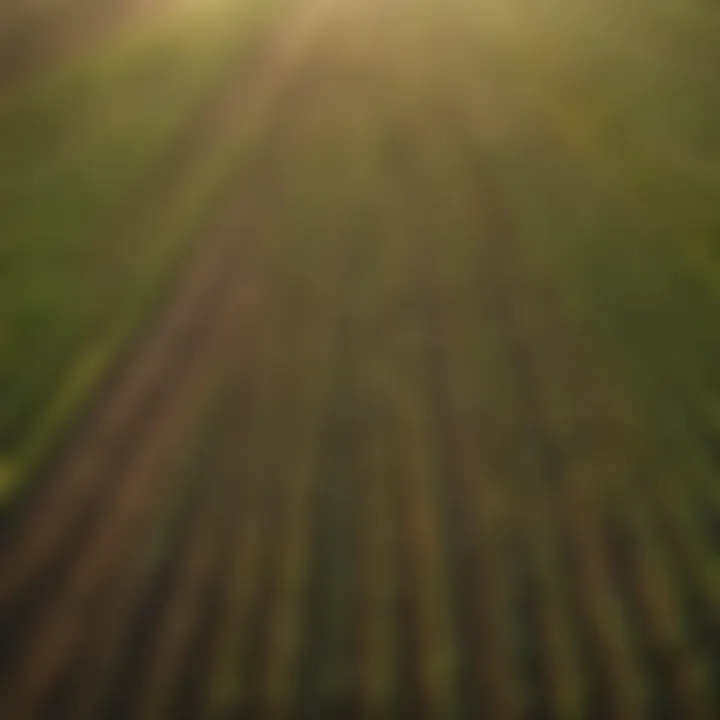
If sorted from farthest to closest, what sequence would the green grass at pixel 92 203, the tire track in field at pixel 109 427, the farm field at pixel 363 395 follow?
the green grass at pixel 92 203, the tire track in field at pixel 109 427, the farm field at pixel 363 395

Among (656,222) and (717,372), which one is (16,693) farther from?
(656,222)

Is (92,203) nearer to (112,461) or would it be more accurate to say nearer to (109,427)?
(109,427)

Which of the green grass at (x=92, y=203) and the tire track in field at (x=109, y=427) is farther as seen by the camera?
the green grass at (x=92, y=203)

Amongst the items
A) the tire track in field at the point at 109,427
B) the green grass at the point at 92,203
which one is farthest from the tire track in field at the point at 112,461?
the green grass at the point at 92,203

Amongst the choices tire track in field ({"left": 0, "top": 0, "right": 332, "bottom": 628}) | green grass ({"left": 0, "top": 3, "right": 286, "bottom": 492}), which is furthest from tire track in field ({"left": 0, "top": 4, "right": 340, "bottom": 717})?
green grass ({"left": 0, "top": 3, "right": 286, "bottom": 492})

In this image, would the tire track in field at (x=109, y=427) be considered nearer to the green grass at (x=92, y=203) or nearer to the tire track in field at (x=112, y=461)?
the tire track in field at (x=112, y=461)

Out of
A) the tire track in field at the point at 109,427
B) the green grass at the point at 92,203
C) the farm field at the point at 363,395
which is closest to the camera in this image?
the farm field at the point at 363,395

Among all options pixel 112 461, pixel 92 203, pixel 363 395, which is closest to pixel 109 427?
pixel 112 461
